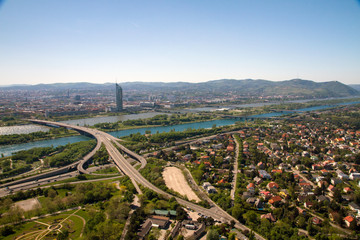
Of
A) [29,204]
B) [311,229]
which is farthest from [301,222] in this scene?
[29,204]

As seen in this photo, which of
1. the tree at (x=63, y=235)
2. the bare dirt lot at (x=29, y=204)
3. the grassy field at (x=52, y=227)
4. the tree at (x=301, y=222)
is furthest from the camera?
the bare dirt lot at (x=29, y=204)

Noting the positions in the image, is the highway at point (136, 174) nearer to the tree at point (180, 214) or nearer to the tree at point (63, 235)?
the tree at point (180, 214)

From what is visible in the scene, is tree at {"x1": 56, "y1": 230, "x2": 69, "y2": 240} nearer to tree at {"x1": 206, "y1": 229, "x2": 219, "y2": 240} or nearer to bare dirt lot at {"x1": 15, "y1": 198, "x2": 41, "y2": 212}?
bare dirt lot at {"x1": 15, "y1": 198, "x2": 41, "y2": 212}

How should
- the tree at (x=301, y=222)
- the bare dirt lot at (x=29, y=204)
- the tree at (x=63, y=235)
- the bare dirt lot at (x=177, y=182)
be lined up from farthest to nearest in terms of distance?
the bare dirt lot at (x=177, y=182), the bare dirt lot at (x=29, y=204), the tree at (x=301, y=222), the tree at (x=63, y=235)

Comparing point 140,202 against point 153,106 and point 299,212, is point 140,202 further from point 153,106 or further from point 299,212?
point 153,106

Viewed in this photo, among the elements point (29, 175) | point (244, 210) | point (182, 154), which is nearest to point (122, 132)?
point (182, 154)

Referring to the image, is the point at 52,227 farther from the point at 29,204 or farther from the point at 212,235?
the point at 212,235

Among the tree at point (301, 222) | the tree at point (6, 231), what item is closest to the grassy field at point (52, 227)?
the tree at point (6, 231)

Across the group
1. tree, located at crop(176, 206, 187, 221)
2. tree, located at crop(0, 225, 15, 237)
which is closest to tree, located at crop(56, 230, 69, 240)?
tree, located at crop(0, 225, 15, 237)
